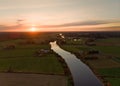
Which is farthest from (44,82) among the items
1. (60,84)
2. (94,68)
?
(94,68)

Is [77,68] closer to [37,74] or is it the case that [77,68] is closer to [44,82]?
[37,74]

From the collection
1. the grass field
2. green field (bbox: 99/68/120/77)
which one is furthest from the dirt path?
green field (bbox: 99/68/120/77)

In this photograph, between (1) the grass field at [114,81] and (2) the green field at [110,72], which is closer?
(1) the grass field at [114,81]

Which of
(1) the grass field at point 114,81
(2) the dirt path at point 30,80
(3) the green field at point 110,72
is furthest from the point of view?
(3) the green field at point 110,72

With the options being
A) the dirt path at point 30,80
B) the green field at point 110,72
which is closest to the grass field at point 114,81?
the green field at point 110,72

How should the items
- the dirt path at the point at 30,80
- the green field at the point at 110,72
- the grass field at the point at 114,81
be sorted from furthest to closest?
the green field at the point at 110,72 < the dirt path at the point at 30,80 < the grass field at the point at 114,81

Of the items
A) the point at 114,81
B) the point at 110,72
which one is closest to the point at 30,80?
the point at 114,81

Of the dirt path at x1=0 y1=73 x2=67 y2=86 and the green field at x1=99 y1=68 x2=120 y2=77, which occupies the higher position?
the dirt path at x1=0 y1=73 x2=67 y2=86

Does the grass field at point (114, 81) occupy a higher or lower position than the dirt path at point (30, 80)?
lower

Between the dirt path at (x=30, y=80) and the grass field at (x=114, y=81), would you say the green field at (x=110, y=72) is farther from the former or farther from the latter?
the dirt path at (x=30, y=80)

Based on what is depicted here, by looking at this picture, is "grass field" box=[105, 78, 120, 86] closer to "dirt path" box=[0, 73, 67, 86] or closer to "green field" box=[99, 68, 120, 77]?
"green field" box=[99, 68, 120, 77]
